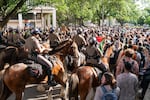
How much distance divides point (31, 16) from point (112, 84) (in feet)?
214

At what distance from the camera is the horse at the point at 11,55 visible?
43.4 ft

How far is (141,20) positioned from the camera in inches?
3969

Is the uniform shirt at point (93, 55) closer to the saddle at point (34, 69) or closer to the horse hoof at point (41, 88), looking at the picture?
the saddle at point (34, 69)

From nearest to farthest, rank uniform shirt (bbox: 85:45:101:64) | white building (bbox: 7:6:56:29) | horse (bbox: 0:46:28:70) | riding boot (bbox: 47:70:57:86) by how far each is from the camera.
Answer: uniform shirt (bbox: 85:45:101:64) < riding boot (bbox: 47:70:57:86) < horse (bbox: 0:46:28:70) < white building (bbox: 7:6:56:29)

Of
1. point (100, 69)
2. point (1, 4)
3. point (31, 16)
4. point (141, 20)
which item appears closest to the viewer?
point (100, 69)

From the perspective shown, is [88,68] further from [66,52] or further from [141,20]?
[141,20]

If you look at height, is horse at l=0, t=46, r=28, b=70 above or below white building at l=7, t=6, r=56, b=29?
above

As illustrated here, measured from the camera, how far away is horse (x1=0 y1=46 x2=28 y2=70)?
13219 mm

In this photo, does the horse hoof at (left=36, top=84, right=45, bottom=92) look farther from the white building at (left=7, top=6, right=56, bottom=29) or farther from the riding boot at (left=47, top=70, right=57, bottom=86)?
the white building at (left=7, top=6, right=56, bottom=29)

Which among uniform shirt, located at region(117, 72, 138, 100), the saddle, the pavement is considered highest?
uniform shirt, located at region(117, 72, 138, 100)

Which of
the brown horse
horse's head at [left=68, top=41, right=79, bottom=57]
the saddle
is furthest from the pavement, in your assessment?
the saddle

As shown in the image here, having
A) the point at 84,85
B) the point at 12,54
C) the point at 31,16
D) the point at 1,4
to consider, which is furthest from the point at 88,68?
the point at 31,16

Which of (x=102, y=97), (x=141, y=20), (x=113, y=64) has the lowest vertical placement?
(x=141, y=20)

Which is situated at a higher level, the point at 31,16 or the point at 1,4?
the point at 1,4
